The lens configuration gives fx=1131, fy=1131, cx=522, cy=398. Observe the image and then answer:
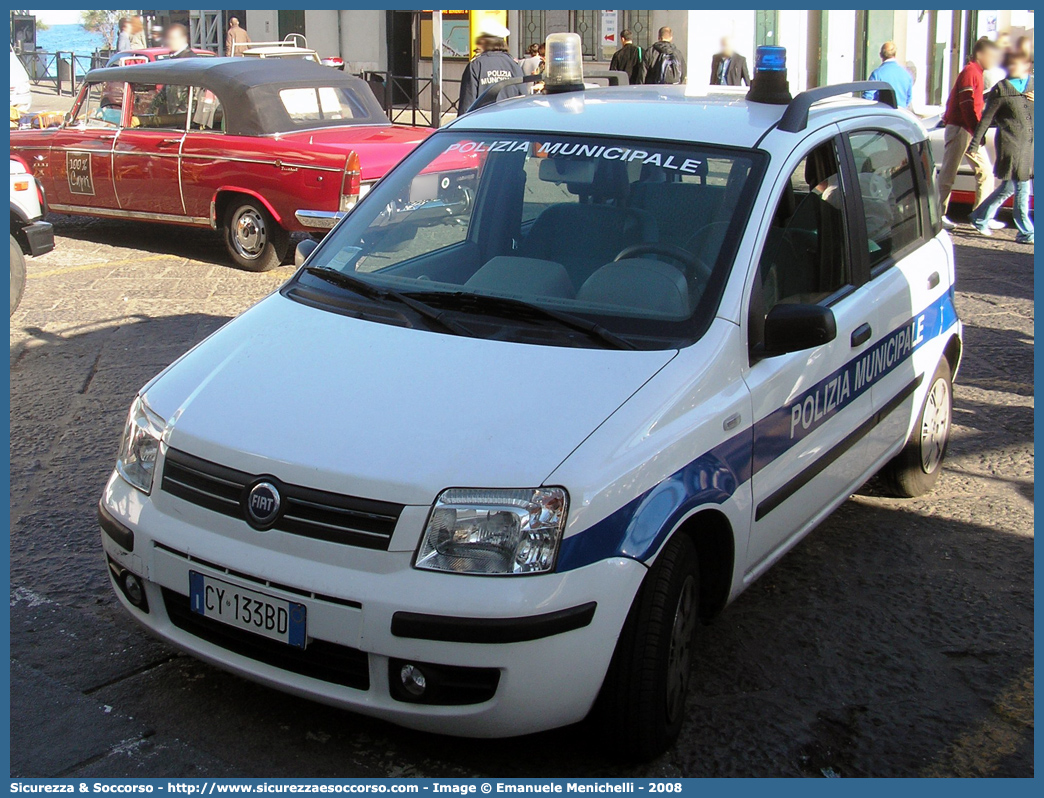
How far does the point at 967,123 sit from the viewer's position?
11.2m

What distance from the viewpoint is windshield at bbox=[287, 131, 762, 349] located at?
3408 millimetres

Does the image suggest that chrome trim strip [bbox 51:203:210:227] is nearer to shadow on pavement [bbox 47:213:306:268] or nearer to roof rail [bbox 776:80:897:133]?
shadow on pavement [bbox 47:213:306:268]

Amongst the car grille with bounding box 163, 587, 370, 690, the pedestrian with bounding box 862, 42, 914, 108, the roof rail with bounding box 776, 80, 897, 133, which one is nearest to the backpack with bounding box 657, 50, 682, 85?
the pedestrian with bounding box 862, 42, 914, 108

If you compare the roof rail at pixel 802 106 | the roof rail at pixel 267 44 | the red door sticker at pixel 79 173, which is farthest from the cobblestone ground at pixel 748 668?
the roof rail at pixel 267 44

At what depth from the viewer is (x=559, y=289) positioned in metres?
3.57

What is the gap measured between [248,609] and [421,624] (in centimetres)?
49

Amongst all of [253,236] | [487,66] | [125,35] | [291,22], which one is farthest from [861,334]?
[291,22]

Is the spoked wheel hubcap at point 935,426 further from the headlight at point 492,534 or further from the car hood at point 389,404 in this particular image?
the headlight at point 492,534

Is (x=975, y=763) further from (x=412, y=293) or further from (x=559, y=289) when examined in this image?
(x=412, y=293)

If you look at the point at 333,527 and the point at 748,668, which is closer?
the point at 333,527

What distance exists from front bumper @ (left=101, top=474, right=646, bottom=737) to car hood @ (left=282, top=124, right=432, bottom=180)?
615 cm

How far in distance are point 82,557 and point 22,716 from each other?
3.62ft

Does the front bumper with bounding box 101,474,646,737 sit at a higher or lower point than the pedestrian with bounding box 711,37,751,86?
lower

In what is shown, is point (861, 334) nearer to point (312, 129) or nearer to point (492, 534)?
point (492, 534)
